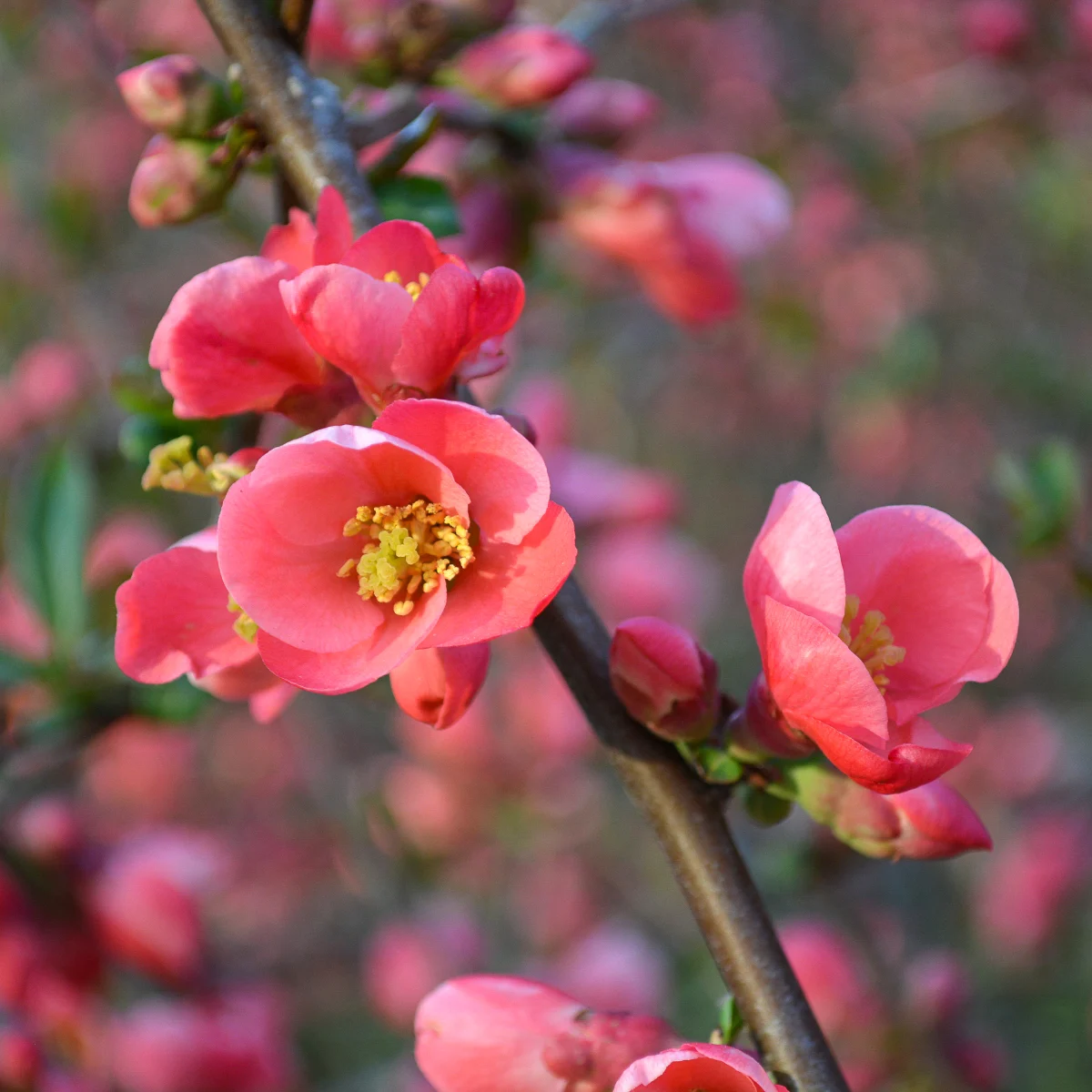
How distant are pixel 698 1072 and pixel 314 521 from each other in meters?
0.33

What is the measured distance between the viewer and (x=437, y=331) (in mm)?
549

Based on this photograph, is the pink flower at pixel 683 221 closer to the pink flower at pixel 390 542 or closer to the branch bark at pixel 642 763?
the branch bark at pixel 642 763

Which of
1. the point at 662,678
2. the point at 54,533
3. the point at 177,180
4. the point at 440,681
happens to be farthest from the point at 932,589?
the point at 54,533

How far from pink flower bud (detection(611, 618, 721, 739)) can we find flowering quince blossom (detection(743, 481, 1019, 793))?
0.03 metres

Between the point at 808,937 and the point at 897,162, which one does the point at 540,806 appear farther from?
the point at 897,162

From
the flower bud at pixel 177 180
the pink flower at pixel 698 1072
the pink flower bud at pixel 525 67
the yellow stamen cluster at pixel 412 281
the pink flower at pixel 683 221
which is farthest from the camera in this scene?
the pink flower at pixel 683 221

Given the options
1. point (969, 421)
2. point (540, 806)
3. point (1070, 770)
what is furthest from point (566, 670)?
point (969, 421)

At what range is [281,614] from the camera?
1.82 feet

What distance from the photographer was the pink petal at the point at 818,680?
0.52 m

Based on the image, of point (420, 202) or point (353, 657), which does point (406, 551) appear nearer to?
point (353, 657)

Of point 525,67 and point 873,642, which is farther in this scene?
point 525,67

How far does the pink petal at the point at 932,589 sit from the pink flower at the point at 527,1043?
0.23 m

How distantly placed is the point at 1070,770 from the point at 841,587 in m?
2.32

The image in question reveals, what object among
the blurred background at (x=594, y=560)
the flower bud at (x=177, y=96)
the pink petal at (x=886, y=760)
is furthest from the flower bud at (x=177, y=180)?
the pink petal at (x=886, y=760)
